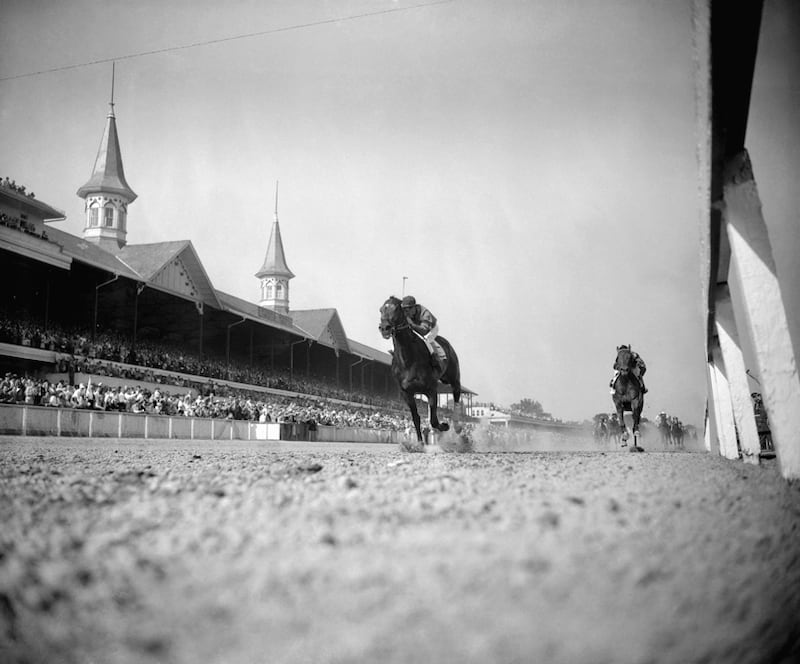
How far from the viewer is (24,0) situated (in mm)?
4508

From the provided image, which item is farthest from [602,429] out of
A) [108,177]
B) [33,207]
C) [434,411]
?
[108,177]

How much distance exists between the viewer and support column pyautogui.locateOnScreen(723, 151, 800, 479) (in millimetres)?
2549

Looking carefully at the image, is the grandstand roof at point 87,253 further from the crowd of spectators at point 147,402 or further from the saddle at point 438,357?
A: the saddle at point 438,357

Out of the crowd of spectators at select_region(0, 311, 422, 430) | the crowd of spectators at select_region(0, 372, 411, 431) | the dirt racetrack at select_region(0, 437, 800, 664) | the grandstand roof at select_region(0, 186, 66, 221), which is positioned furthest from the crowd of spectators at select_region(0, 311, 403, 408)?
the dirt racetrack at select_region(0, 437, 800, 664)

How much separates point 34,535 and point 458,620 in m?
1.11

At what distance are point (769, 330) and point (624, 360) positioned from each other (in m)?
12.1

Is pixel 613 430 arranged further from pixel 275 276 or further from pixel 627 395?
pixel 275 276

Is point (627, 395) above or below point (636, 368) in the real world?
below

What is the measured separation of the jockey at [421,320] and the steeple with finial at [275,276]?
247 ft

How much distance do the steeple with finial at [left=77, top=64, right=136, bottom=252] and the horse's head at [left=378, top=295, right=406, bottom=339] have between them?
48.0 meters

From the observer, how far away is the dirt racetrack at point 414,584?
919 millimetres

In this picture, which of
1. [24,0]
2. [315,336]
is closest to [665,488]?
[24,0]

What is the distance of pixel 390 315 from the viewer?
9977 millimetres

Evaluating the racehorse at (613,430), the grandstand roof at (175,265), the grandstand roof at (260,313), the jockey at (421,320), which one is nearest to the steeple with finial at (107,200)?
the grandstand roof at (260,313)
